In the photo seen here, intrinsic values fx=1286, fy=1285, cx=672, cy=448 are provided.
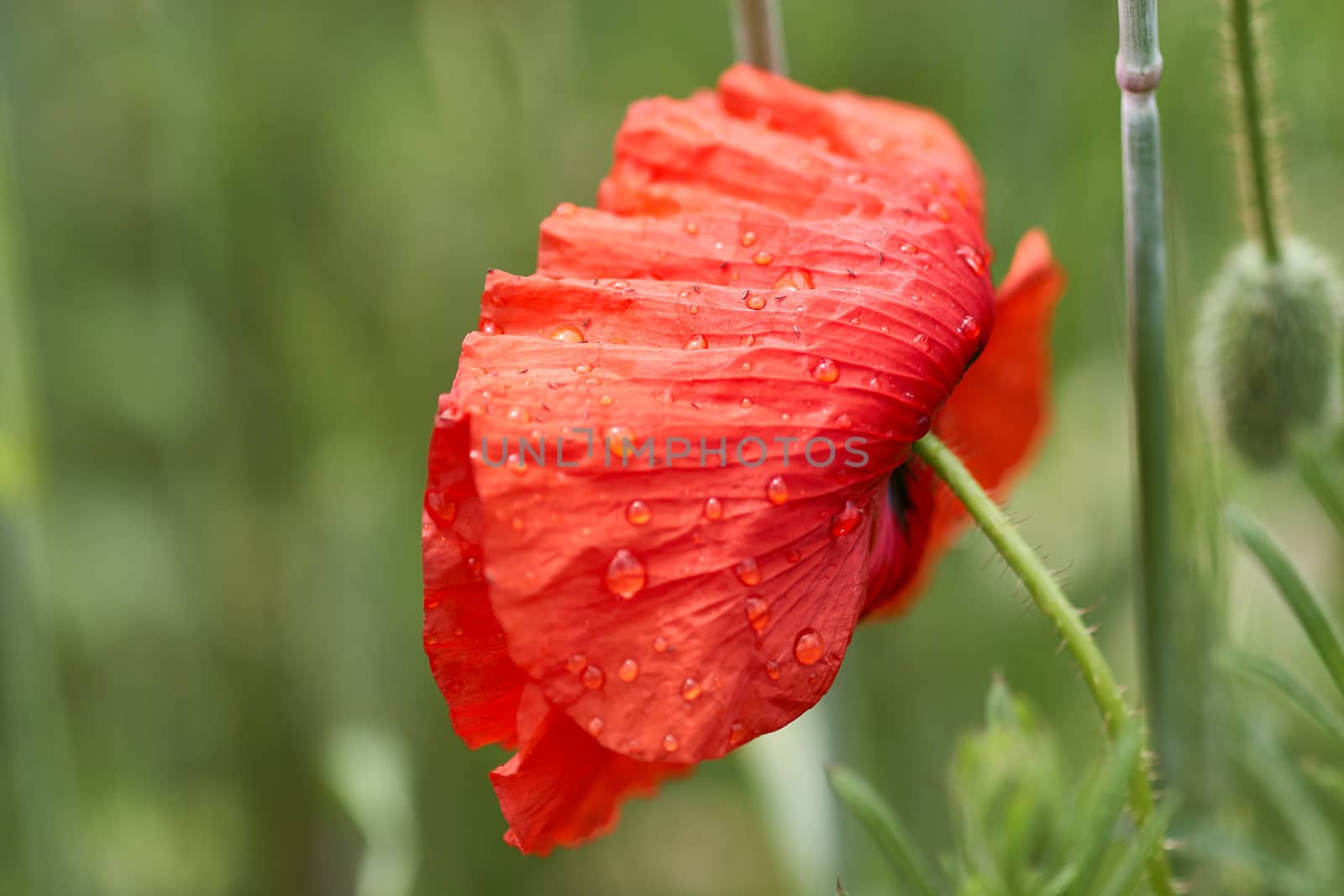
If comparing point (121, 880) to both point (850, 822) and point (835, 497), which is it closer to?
point (850, 822)

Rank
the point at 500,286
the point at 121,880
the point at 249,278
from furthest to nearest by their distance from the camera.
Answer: the point at 249,278, the point at 121,880, the point at 500,286

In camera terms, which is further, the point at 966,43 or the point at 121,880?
the point at 966,43

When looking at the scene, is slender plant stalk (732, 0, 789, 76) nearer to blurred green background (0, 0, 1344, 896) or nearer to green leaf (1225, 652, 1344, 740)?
green leaf (1225, 652, 1344, 740)

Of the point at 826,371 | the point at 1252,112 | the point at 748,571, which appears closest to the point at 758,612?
the point at 748,571

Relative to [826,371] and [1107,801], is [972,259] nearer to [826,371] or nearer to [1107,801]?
[826,371]

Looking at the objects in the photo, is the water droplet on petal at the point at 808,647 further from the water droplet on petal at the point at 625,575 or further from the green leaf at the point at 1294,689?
the green leaf at the point at 1294,689

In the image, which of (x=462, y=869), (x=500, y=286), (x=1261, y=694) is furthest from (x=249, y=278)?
(x=1261, y=694)
